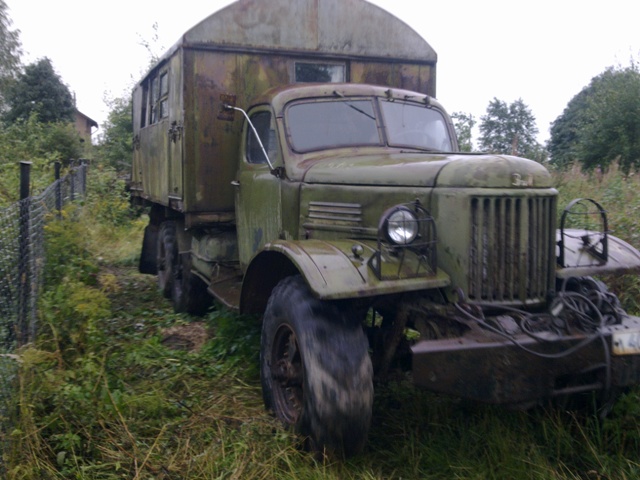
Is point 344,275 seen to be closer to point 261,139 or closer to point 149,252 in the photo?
point 261,139

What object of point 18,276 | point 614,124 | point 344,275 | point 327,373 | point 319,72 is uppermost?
point 614,124

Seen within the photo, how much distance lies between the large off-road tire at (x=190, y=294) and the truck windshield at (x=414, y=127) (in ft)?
8.77

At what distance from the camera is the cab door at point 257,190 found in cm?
490

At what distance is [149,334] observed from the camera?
5.96 meters

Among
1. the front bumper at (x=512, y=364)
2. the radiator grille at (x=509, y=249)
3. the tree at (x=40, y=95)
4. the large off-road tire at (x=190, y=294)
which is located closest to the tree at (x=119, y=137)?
the large off-road tire at (x=190, y=294)

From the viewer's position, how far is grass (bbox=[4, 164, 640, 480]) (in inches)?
129

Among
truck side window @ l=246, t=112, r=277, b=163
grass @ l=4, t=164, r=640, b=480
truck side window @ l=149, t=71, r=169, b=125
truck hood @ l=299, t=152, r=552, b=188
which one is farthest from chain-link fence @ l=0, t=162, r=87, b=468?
truck side window @ l=149, t=71, r=169, b=125

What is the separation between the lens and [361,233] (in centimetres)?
401

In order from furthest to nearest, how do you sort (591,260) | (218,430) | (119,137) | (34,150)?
(119,137), (34,150), (591,260), (218,430)

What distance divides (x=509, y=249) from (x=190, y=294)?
3.88 meters

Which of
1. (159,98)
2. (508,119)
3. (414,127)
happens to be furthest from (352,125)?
(508,119)

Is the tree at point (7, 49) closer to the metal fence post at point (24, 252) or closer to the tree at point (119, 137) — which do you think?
the tree at point (119, 137)

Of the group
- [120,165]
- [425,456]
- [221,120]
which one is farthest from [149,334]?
[120,165]

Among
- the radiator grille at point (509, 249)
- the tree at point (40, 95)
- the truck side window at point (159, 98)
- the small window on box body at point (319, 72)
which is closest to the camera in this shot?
the radiator grille at point (509, 249)
